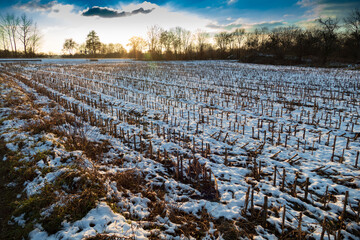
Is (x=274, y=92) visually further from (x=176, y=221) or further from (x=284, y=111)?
(x=176, y=221)

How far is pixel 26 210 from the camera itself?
153 inches

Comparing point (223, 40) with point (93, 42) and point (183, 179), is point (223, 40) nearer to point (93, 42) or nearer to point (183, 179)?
point (93, 42)

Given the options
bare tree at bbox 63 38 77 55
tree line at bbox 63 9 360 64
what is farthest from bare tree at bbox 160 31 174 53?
bare tree at bbox 63 38 77 55

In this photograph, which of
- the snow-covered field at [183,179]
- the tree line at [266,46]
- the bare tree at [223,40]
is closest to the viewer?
the snow-covered field at [183,179]

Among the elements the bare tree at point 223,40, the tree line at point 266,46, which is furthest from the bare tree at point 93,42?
the bare tree at point 223,40

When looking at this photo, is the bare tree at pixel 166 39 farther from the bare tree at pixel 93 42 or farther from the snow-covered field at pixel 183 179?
the snow-covered field at pixel 183 179

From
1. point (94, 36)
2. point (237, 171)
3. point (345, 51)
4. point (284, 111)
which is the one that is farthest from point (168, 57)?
point (237, 171)

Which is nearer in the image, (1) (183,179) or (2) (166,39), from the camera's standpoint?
(1) (183,179)

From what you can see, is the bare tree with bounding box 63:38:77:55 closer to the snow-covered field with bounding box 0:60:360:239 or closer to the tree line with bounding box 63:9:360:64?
the tree line with bounding box 63:9:360:64

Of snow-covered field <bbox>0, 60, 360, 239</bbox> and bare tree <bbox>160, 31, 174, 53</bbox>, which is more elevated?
bare tree <bbox>160, 31, 174, 53</bbox>

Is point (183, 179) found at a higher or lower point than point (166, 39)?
lower

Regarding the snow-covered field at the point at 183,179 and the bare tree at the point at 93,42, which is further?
the bare tree at the point at 93,42

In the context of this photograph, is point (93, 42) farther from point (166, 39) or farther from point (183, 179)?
point (183, 179)

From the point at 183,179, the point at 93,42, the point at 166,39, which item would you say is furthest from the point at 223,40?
the point at 183,179
